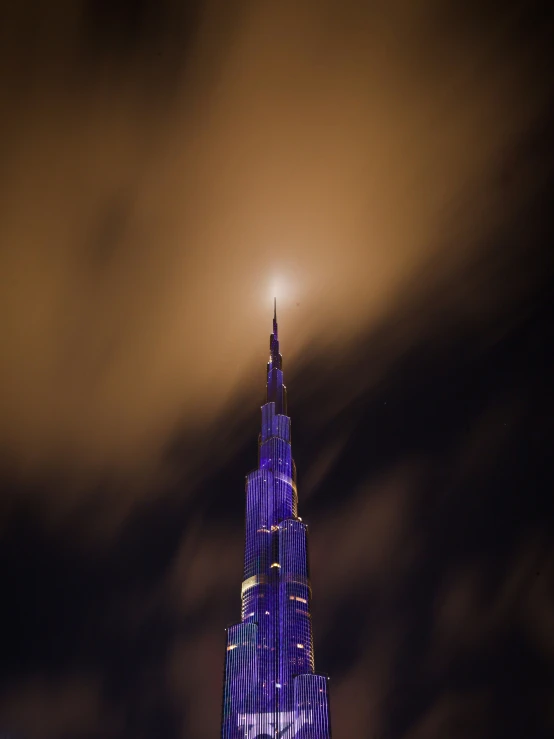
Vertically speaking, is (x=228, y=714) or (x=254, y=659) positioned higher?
(x=254, y=659)

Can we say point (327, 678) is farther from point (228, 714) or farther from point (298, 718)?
point (228, 714)

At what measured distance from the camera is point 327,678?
19438 centimetres

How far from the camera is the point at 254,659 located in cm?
19838

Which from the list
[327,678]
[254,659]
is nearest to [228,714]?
[254,659]

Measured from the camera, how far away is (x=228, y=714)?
189 meters

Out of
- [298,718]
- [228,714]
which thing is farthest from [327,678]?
[228,714]

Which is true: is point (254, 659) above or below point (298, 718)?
above

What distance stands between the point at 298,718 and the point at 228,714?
21.1 meters

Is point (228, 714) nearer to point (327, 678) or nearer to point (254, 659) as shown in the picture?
point (254, 659)

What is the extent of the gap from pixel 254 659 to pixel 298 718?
21.8 metres

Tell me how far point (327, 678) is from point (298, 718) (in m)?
14.8

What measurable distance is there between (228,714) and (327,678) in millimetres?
31540

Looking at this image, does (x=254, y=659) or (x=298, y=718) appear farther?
(x=254, y=659)
